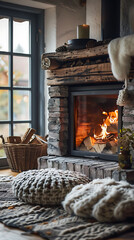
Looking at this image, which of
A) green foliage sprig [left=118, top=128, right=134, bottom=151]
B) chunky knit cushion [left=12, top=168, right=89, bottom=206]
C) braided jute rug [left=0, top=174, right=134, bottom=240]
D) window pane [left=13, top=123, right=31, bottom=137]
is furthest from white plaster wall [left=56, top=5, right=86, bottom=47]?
braided jute rug [left=0, top=174, right=134, bottom=240]

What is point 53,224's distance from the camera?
7.56 ft

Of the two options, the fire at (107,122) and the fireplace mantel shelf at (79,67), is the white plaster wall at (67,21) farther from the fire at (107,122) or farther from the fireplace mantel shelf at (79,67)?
the fire at (107,122)

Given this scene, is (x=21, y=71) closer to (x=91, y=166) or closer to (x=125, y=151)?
(x=91, y=166)

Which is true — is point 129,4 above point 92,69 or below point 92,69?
above

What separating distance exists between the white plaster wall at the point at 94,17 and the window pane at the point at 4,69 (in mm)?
1079

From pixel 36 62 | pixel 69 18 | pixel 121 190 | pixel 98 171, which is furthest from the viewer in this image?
pixel 36 62

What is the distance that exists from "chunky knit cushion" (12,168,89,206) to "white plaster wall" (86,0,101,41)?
165cm

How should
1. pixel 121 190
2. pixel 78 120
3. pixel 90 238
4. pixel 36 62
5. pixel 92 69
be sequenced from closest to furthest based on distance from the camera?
pixel 90 238, pixel 121 190, pixel 92 69, pixel 78 120, pixel 36 62

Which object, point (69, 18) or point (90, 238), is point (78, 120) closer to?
point (69, 18)

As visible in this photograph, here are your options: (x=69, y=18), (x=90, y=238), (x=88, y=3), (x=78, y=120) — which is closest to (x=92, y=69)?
(x=78, y=120)

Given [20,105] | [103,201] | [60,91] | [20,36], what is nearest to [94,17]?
[60,91]

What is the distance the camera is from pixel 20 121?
4.53 m

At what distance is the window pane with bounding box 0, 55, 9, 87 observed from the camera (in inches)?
172

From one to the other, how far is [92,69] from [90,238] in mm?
1772
